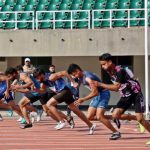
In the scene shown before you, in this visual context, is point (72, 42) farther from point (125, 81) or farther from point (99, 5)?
point (125, 81)

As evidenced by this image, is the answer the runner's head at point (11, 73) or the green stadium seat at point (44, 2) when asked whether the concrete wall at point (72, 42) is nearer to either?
the green stadium seat at point (44, 2)

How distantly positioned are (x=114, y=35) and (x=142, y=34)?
3.44 ft

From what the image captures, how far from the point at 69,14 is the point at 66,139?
541 inches

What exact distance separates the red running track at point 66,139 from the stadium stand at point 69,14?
825cm

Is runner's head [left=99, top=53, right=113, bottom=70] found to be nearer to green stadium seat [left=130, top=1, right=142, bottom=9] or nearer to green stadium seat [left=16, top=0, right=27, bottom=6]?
green stadium seat [left=130, top=1, right=142, bottom=9]

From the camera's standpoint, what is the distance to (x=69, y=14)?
1017 inches

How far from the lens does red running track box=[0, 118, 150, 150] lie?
36.8 ft

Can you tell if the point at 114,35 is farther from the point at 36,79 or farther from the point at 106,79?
the point at 36,79

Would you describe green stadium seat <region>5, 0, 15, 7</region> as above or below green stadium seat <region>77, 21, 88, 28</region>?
above

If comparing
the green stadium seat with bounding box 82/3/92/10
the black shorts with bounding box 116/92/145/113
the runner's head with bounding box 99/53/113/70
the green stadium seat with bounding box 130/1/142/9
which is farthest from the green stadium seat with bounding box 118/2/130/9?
the runner's head with bounding box 99/53/113/70

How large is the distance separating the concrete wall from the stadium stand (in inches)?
24.2

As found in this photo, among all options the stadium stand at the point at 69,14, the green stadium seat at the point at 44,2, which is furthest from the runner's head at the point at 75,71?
the green stadium seat at the point at 44,2

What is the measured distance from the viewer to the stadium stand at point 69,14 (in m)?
23.8

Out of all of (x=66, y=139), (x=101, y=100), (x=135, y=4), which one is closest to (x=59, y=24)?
(x=135, y=4)
